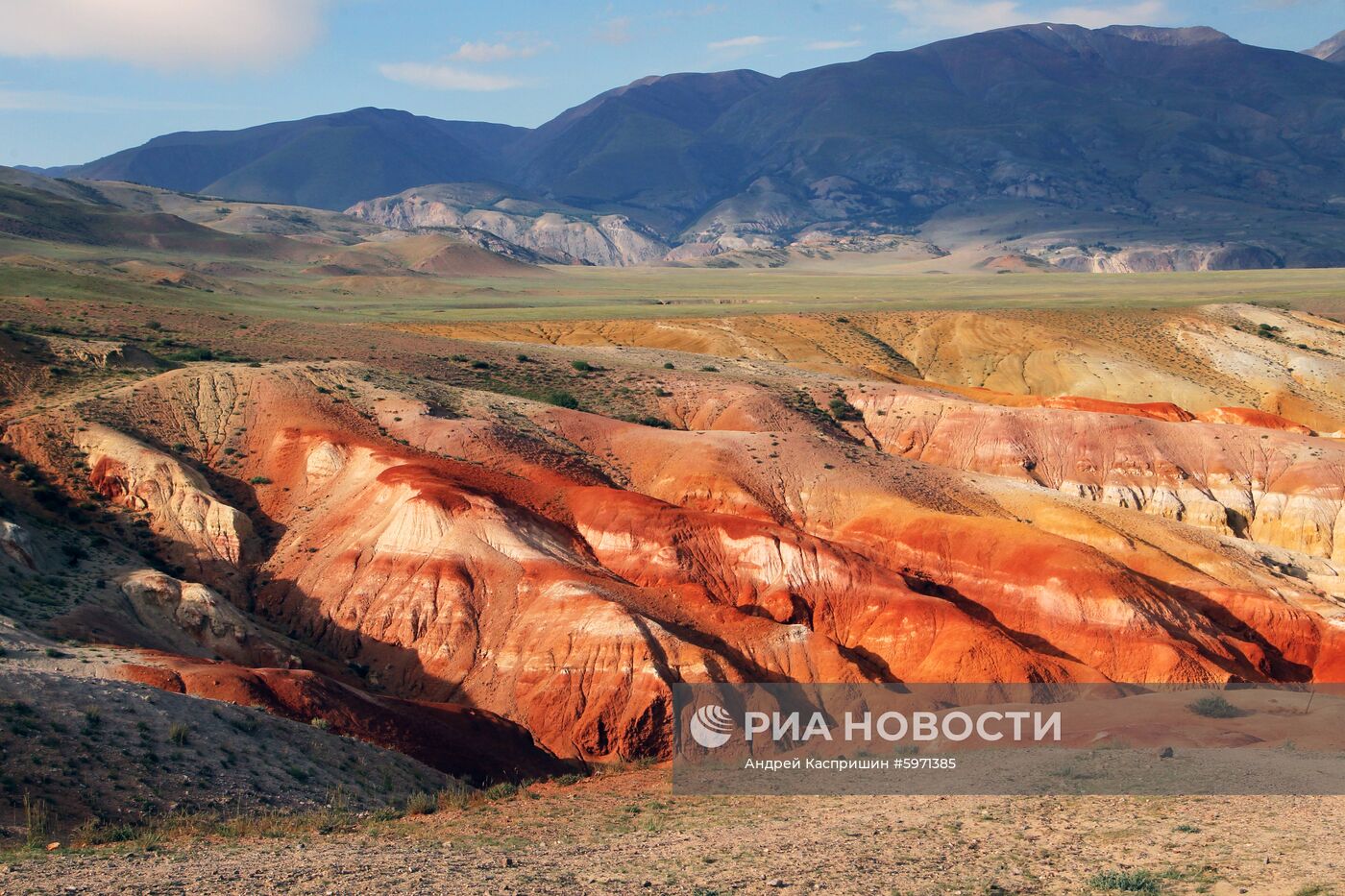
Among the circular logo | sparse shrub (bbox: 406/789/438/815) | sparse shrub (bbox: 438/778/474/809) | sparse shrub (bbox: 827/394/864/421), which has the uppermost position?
sparse shrub (bbox: 827/394/864/421)

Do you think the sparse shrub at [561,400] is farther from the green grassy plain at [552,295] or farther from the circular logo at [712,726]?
the green grassy plain at [552,295]

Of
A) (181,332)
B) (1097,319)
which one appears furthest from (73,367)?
(1097,319)

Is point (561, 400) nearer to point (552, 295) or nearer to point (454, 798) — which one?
point (454, 798)

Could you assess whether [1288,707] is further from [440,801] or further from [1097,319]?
[1097,319]

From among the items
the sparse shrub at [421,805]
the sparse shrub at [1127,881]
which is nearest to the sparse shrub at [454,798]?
the sparse shrub at [421,805]

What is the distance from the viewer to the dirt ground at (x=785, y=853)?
68.4 feet

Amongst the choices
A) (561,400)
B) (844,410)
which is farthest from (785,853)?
(844,410)

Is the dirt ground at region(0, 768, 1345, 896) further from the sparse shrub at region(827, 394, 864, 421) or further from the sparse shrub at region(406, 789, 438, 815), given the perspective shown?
the sparse shrub at region(827, 394, 864, 421)

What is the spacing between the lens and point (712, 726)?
40125mm

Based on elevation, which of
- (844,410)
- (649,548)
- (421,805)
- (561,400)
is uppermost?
(561,400)

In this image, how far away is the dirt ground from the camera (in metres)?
20.8

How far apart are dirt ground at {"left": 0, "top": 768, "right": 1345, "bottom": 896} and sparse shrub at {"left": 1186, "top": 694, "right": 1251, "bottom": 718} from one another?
8617 mm

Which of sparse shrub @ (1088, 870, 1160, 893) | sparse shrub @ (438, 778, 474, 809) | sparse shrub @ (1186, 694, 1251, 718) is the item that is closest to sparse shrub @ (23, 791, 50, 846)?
sparse shrub @ (438, 778, 474, 809)

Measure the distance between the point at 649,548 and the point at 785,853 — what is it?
1034 inches
